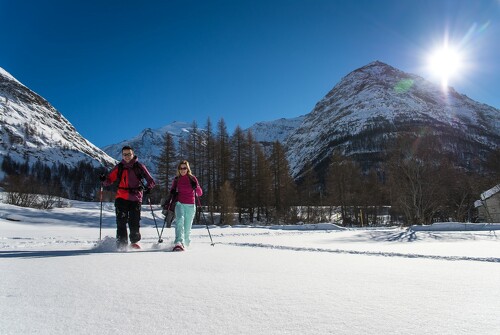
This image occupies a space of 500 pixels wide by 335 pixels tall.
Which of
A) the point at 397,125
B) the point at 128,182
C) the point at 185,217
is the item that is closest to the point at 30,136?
the point at 397,125

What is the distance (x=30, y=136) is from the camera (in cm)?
16462

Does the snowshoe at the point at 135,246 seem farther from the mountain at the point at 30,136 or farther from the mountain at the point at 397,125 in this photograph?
the mountain at the point at 30,136

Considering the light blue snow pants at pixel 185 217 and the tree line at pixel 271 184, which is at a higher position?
the tree line at pixel 271 184

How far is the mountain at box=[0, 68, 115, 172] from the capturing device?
148m

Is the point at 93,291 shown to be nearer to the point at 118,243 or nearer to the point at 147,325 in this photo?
the point at 147,325

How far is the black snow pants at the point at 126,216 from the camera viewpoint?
621 cm

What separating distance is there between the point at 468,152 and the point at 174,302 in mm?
149862

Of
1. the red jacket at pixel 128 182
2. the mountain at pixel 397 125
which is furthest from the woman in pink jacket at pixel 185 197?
the mountain at pixel 397 125

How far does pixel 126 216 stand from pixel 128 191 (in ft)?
1.53

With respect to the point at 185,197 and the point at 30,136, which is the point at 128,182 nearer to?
the point at 185,197

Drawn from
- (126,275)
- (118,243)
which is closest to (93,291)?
(126,275)

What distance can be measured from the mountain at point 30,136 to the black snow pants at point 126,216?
161 m

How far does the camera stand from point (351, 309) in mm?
2051

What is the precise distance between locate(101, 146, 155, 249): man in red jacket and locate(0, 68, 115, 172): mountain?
160502mm
